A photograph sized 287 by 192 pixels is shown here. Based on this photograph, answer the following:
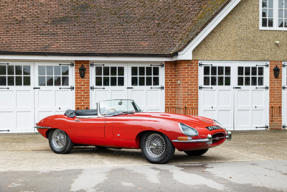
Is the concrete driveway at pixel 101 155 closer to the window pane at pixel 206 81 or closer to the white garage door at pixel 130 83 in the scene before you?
the window pane at pixel 206 81

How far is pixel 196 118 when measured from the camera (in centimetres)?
820

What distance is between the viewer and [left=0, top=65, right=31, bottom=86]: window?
13578 mm

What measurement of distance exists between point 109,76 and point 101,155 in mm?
5730

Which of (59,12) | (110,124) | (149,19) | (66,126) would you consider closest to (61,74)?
(59,12)

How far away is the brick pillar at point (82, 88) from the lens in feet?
45.6

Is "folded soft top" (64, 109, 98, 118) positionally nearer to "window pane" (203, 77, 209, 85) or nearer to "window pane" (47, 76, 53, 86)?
"window pane" (47, 76, 53, 86)

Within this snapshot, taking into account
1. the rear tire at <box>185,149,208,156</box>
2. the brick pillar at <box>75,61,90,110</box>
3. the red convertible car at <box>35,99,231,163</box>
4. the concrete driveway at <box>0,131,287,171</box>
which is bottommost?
the concrete driveway at <box>0,131,287,171</box>

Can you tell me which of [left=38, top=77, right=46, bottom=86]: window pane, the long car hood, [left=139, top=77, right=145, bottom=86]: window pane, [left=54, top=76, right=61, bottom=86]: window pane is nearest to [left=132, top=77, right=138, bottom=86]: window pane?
[left=139, top=77, right=145, bottom=86]: window pane

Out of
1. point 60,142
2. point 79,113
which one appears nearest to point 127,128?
point 79,113

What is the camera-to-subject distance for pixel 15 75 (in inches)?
537

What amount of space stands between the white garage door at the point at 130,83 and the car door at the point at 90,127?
538 cm

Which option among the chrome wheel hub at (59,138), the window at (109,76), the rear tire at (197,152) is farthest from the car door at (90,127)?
the window at (109,76)

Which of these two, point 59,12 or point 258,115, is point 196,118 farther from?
point 59,12

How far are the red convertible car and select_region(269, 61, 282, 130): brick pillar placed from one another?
7.08 metres
